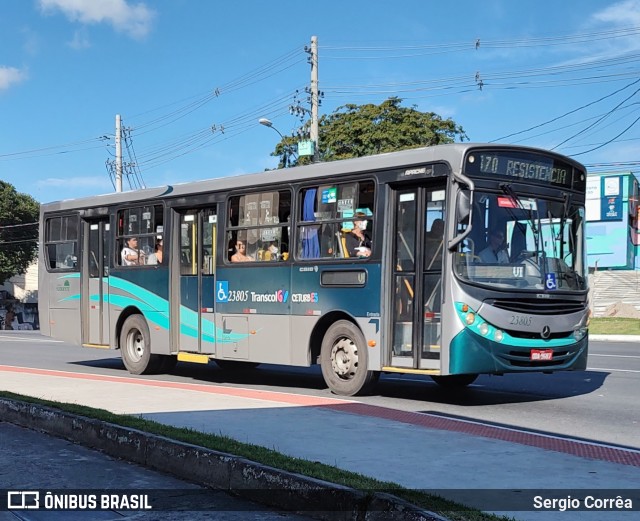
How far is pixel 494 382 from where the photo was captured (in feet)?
46.5

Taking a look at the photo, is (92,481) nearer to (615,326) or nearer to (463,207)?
(463,207)

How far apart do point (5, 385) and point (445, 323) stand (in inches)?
291

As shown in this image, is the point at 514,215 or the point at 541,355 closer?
the point at 541,355

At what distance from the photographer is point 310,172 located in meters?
12.6

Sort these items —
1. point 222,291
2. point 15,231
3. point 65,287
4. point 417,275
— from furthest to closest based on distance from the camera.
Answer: point 15,231 < point 65,287 < point 222,291 < point 417,275

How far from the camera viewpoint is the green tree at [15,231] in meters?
56.4

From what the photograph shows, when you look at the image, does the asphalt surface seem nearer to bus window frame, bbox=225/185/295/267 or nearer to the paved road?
the paved road

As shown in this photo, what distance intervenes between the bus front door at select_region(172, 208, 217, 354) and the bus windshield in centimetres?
532

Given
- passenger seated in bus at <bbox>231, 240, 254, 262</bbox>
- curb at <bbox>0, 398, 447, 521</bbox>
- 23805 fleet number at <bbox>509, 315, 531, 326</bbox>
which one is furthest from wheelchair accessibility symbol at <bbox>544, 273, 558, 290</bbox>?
curb at <bbox>0, 398, 447, 521</bbox>

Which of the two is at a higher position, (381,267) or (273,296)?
(381,267)

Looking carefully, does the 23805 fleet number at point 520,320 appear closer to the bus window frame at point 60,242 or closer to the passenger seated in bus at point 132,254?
the passenger seated in bus at point 132,254

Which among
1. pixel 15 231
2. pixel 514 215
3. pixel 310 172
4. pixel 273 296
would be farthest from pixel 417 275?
pixel 15 231

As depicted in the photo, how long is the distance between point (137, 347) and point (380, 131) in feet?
97.6

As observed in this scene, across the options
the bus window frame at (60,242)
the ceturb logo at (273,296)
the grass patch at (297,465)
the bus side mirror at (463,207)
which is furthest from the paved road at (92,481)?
the bus window frame at (60,242)
